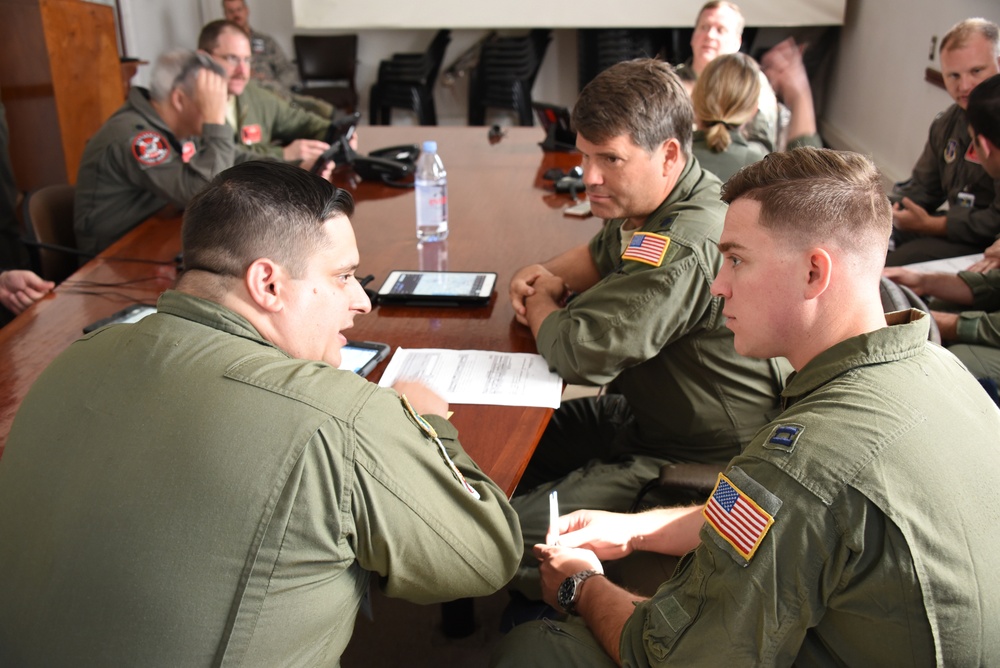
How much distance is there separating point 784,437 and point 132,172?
2.39m

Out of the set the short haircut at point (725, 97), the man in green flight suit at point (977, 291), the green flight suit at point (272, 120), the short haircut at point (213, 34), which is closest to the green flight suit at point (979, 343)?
the man in green flight suit at point (977, 291)

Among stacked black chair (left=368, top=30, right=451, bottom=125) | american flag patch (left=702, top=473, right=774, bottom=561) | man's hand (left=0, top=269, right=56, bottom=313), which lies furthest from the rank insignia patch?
stacked black chair (left=368, top=30, right=451, bottom=125)

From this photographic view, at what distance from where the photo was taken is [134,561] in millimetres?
952

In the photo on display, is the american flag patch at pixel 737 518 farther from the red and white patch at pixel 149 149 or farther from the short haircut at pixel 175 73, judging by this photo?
the short haircut at pixel 175 73

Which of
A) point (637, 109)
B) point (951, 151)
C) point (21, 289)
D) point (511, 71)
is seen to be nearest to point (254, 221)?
point (637, 109)

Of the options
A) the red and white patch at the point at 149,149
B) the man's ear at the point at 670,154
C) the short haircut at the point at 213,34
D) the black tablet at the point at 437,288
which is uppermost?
the short haircut at the point at 213,34

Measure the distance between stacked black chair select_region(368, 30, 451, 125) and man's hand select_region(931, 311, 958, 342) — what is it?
511 cm

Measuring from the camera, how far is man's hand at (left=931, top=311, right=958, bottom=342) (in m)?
2.43

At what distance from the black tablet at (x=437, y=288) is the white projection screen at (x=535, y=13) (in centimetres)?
494

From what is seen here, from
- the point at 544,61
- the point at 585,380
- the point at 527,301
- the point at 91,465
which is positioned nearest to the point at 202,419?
the point at 91,465

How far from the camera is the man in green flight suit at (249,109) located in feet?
11.8

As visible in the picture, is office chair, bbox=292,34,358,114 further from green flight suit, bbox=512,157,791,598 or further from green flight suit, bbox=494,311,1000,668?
green flight suit, bbox=494,311,1000,668

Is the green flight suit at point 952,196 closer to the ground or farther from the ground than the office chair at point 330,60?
closer to the ground

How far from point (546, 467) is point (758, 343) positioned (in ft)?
3.39
